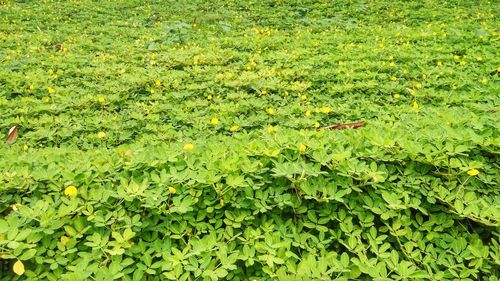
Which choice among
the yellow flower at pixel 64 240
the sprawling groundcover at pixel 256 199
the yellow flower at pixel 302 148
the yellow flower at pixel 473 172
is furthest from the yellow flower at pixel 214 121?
the yellow flower at pixel 473 172

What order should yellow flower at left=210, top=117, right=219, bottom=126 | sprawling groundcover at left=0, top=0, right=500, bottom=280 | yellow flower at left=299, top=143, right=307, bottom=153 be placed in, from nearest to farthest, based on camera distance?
1. sprawling groundcover at left=0, top=0, right=500, bottom=280
2. yellow flower at left=299, top=143, right=307, bottom=153
3. yellow flower at left=210, top=117, right=219, bottom=126

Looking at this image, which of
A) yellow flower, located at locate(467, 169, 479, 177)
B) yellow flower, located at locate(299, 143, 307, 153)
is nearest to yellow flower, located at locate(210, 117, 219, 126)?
yellow flower, located at locate(299, 143, 307, 153)

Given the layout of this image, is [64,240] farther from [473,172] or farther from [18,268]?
[473,172]

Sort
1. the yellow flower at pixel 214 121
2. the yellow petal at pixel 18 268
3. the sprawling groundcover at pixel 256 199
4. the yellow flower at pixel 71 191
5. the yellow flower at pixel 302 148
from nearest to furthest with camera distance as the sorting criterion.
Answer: the yellow petal at pixel 18 268 < the sprawling groundcover at pixel 256 199 < the yellow flower at pixel 71 191 < the yellow flower at pixel 302 148 < the yellow flower at pixel 214 121

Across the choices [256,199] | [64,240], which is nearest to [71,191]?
→ [64,240]

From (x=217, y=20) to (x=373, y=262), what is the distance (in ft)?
28.7

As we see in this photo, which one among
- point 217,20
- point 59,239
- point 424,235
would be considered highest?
point 59,239

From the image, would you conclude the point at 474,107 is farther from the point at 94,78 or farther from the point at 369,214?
the point at 94,78

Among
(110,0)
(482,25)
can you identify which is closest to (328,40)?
(482,25)

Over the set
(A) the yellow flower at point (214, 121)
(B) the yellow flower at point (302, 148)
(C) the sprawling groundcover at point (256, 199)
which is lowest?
(A) the yellow flower at point (214, 121)

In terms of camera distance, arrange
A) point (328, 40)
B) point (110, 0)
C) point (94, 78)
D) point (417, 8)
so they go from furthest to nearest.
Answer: point (110, 0)
point (417, 8)
point (328, 40)
point (94, 78)

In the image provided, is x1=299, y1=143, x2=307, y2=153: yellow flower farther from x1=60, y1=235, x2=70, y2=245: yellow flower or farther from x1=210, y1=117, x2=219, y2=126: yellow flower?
x1=210, y1=117, x2=219, y2=126: yellow flower

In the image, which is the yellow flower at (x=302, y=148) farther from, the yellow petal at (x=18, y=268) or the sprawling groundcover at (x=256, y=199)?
the yellow petal at (x=18, y=268)

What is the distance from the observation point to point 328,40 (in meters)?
6.39
